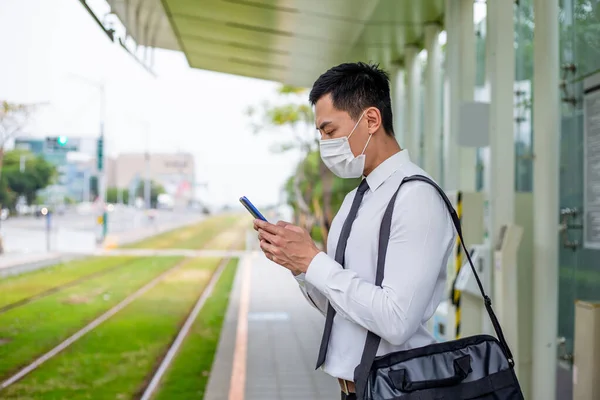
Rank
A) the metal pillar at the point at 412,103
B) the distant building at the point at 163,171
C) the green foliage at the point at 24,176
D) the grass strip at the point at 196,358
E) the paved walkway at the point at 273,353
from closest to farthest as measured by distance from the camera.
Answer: the paved walkway at the point at 273,353
the grass strip at the point at 196,358
the metal pillar at the point at 412,103
the green foliage at the point at 24,176
the distant building at the point at 163,171

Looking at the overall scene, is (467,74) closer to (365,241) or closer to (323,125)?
(323,125)

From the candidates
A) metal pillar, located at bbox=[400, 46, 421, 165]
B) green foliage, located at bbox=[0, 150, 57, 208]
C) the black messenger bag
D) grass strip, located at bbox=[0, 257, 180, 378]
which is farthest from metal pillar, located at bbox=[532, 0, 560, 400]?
green foliage, located at bbox=[0, 150, 57, 208]

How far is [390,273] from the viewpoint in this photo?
1.61 metres

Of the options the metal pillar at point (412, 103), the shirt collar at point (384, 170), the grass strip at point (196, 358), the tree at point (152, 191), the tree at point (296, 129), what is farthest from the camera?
the tree at point (152, 191)

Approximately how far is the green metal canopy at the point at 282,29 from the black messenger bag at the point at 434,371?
4.73 m

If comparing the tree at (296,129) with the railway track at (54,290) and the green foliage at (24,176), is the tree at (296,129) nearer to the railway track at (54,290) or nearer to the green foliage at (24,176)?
the railway track at (54,290)

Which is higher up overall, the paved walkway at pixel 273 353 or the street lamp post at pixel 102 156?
the street lamp post at pixel 102 156

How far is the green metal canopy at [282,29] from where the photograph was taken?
21.5 feet

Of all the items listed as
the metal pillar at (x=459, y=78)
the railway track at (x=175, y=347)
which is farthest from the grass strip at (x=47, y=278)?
the metal pillar at (x=459, y=78)

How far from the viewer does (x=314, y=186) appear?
94.8ft

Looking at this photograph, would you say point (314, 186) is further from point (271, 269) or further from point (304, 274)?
point (304, 274)

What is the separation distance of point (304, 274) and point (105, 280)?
1735 centimetres

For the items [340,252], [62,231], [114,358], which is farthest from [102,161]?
[340,252]

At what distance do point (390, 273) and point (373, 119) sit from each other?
1.35 ft
